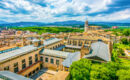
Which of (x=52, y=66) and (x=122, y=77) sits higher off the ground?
(x=122, y=77)

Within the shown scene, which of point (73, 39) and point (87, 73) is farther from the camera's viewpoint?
point (73, 39)

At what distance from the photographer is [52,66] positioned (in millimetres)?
30016

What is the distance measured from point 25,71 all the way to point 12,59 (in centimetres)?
574

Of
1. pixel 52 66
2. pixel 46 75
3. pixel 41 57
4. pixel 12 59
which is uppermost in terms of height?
pixel 12 59

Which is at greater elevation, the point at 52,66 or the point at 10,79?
the point at 10,79

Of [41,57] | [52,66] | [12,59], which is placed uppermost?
[12,59]

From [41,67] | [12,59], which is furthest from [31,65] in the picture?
[12,59]

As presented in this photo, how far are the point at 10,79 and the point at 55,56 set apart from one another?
15436 millimetres

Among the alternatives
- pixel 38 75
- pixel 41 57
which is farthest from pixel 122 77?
pixel 41 57

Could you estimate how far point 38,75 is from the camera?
89.1 feet

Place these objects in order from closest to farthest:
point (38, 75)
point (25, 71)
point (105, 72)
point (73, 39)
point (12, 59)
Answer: point (105, 72)
point (12, 59)
point (25, 71)
point (38, 75)
point (73, 39)

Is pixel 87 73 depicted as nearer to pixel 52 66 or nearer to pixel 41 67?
pixel 52 66

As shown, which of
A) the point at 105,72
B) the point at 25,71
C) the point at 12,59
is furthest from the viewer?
the point at 25,71

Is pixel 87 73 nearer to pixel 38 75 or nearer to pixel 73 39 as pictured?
pixel 38 75
